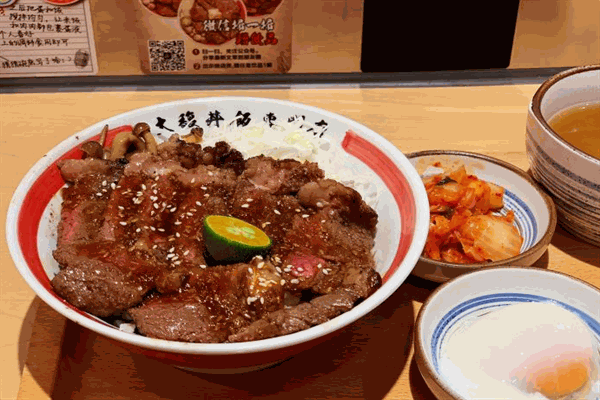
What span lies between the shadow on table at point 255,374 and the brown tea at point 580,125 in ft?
2.95

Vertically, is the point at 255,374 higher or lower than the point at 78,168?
lower

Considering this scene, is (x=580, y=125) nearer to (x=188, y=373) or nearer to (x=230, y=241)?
(x=230, y=241)

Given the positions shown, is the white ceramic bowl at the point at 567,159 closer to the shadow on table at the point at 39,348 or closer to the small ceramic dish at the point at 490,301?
the small ceramic dish at the point at 490,301

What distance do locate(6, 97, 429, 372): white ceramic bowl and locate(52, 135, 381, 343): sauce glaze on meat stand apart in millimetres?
44

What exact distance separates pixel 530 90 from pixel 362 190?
1377 mm

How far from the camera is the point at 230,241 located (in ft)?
5.01

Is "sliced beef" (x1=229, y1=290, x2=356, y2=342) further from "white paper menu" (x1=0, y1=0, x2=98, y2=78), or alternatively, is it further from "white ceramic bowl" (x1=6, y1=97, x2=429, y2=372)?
"white paper menu" (x1=0, y1=0, x2=98, y2=78)

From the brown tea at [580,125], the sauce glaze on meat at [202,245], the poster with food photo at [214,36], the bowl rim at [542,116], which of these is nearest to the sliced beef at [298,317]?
the sauce glaze on meat at [202,245]

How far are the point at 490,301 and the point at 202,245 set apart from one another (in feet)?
2.64

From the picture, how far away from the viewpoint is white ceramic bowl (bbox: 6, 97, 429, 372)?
1.33 meters

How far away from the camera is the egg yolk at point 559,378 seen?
145 cm

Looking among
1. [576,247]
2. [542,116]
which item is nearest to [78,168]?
[542,116]

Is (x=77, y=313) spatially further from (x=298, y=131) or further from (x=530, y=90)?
(x=530, y=90)

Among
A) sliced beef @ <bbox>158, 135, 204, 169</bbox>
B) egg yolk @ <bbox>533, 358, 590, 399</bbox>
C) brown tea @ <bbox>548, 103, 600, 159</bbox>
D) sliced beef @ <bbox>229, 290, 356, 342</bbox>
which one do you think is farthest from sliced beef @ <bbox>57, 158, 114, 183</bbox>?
brown tea @ <bbox>548, 103, 600, 159</bbox>
